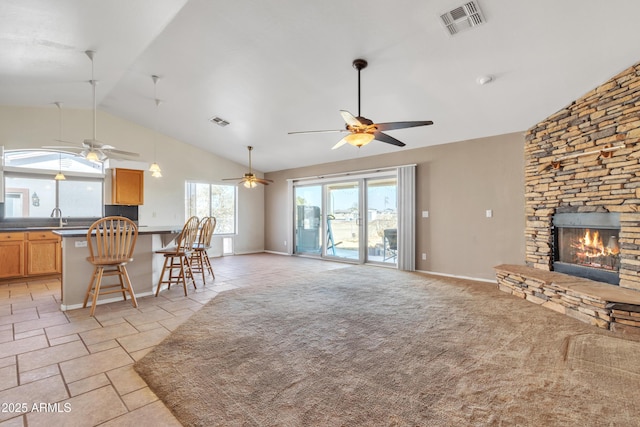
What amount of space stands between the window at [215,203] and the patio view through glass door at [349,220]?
6.09 ft

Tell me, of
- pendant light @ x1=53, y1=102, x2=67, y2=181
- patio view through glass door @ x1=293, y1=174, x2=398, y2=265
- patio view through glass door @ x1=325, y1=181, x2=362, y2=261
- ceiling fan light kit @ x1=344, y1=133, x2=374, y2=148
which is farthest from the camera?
patio view through glass door @ x1=325, y1=181, x2=362, y2=261

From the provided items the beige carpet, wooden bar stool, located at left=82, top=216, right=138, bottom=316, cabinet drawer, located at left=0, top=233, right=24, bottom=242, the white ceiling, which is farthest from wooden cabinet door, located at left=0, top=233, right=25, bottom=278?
the beige carpet

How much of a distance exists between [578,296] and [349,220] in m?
4.42

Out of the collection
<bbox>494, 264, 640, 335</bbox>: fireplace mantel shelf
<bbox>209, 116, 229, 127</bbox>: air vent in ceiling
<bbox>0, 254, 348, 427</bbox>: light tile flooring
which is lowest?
<bbox>0, 254, 348, 427</bbox>: light tile flooring

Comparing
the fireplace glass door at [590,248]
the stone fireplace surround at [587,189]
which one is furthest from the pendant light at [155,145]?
the fireplace glass door at [590,248]

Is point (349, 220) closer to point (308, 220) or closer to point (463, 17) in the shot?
point (308, 220)

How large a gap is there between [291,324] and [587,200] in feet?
12.8

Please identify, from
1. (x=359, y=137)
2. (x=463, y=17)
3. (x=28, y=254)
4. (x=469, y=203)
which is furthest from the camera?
(x=469, y=203)

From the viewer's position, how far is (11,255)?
4938 mm

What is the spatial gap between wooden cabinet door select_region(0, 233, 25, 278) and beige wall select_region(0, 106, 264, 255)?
1695 millimetres

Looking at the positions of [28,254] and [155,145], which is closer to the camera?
[28,254]

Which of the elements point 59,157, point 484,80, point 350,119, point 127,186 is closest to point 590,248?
point 484,80

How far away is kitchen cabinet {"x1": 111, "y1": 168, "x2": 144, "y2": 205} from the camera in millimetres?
6273

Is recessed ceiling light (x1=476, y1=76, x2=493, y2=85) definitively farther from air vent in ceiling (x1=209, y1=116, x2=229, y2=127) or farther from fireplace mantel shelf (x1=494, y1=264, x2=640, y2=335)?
air vent in ceiling (x1=209, y1=116, x2=229, y2=127)
